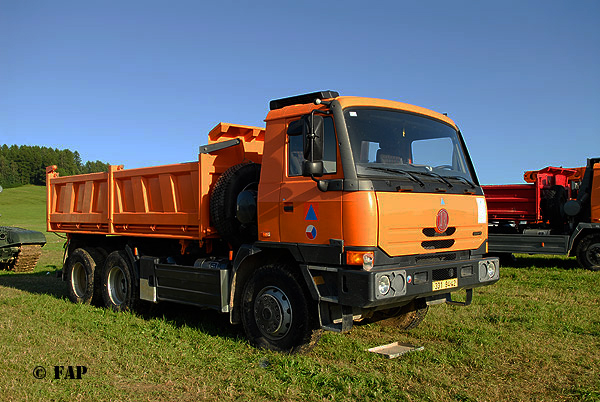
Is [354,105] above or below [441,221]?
above

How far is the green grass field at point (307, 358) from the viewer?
4.91 m

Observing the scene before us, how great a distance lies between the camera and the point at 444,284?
19.2 feet

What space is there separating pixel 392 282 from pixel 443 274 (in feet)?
2.73

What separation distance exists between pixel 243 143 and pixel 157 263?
2.11 meters

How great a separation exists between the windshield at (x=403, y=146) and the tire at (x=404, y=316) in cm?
162

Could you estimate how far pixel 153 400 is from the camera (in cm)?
479

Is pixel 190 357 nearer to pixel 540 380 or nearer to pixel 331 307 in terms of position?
pixel 331 307

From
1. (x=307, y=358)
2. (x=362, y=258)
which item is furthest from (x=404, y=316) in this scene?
(x=362, y=258)

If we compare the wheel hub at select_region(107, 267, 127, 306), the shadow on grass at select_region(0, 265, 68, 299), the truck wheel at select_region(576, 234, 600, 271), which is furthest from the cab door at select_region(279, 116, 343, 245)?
the truck wheel at select_region(576, 234, 600, 271)

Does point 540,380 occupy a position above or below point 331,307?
below

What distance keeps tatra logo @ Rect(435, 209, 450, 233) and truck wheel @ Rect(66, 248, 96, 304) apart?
6042mm

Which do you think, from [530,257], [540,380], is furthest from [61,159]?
[540,380]

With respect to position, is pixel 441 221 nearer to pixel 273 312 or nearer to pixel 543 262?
pixel 273 312

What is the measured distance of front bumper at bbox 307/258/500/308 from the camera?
5184 millimetres
